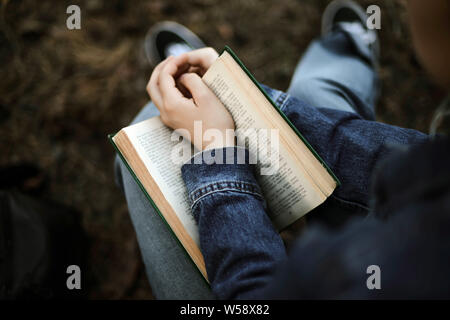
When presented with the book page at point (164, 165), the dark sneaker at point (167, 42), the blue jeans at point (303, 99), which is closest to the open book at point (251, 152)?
the book page at point (164, 165)

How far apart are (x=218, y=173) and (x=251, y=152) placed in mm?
93

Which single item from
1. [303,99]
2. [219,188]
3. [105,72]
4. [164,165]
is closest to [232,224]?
[219,188]

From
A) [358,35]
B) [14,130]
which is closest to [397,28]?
[358,35]

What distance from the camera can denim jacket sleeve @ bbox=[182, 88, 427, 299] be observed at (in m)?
0.49

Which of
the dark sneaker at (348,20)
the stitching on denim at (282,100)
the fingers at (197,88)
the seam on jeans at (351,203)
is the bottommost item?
the seam on jeans at (351,203)

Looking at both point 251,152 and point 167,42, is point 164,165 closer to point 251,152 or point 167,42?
point 251,152

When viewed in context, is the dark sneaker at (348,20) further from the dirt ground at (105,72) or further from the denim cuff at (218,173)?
the denim cuff at (218,173)

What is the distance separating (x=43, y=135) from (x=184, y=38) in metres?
0.67

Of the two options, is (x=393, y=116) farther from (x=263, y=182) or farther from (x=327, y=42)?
(x=263, y=182)

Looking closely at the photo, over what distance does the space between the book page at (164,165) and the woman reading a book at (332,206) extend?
33mm

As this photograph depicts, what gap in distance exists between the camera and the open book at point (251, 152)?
0.56 meters

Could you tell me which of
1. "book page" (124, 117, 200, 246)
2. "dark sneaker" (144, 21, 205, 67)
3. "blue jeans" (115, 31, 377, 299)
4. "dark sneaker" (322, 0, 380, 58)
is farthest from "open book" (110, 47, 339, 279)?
"dark sneaker" (322, 0, 380, 58)

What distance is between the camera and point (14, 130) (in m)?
1.18

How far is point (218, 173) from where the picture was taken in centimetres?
56
